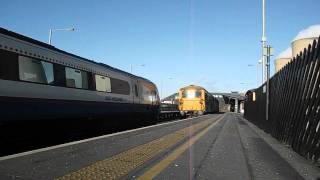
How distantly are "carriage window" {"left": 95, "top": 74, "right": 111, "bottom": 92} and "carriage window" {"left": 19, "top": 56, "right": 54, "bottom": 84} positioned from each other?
4.56 m

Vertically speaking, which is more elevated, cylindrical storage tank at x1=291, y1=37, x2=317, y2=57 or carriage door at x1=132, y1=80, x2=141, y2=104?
cylindrical storage tank at x1=291, y1=37, x2=317, y2=57

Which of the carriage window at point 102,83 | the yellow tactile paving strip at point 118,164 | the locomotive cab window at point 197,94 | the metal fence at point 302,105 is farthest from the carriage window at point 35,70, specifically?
the locomotive cab window at point 197,94

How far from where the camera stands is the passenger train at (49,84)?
10.5 meters

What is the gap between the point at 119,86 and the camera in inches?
828

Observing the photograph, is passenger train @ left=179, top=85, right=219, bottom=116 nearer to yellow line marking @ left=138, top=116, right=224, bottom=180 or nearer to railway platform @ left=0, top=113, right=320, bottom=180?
railway platform @ left=0, top=113, right=320, bottom=180

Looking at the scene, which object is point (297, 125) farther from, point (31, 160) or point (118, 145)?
point (31, 160)

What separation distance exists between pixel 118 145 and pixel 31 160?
358 cm

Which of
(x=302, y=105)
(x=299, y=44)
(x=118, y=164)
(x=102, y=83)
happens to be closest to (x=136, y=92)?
(x=102, y=83)

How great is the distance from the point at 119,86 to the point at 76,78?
6.00m

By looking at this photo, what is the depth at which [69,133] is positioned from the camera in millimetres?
14797

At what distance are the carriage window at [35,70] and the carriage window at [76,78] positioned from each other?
1.34 metres

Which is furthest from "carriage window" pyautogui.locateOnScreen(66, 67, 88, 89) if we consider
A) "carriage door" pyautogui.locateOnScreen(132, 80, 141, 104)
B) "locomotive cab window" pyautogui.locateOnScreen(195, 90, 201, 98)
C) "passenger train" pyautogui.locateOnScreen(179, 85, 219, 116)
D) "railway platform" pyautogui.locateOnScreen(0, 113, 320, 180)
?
"locomotive cab window" pyautogui.locateOnScreen(195, 90, 201, 98)

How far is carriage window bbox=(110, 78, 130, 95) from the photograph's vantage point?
19938 millimetres

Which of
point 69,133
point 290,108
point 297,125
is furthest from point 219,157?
point 69,133
